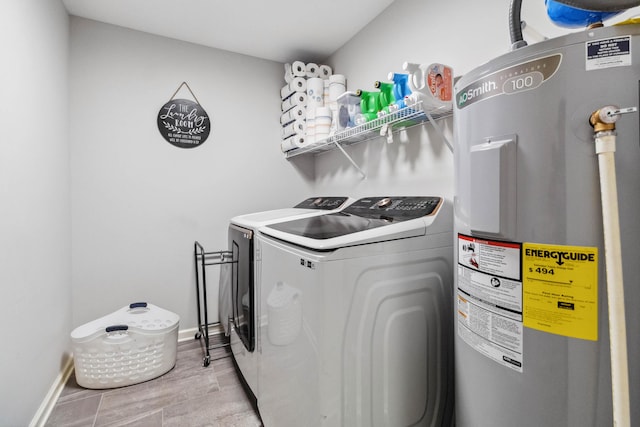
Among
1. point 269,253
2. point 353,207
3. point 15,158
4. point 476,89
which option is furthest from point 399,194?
point 15,158

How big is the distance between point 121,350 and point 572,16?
2.76 metres

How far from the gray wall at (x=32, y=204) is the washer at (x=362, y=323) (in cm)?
114

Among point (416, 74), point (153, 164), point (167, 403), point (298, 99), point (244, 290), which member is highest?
point (298, 99)

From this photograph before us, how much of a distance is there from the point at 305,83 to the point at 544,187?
2.39 meters

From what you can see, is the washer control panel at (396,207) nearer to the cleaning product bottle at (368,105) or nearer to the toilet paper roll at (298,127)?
the cleaning product bottle at (368,105)

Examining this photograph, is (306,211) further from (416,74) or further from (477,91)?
(477,91)

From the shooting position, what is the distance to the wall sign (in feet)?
8.54

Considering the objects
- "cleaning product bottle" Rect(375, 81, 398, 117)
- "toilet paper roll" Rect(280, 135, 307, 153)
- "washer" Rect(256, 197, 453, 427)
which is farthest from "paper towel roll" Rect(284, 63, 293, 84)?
"washer" Rect(256, 197, 453, 427)

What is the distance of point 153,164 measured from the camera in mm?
2592

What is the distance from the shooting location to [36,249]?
1.67m

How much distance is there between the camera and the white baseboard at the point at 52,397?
1.65 metres

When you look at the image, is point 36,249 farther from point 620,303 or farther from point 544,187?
point 620,303

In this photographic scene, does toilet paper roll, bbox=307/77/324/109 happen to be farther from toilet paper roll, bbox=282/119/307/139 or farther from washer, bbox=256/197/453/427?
washer, bbox=256/197/453/427

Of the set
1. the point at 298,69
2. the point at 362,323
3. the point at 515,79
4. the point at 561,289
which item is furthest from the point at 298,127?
the point at 561,289
